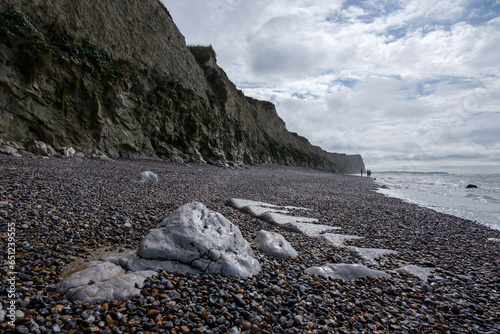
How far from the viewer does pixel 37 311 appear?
7.80 feet

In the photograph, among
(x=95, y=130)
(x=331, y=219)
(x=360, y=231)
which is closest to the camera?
(x=360, y=231)

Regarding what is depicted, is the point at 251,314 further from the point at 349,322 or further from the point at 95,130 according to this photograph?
the point at 95,130

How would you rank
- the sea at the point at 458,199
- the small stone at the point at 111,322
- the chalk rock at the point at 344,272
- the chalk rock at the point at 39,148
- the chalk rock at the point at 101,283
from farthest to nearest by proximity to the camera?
the chalk rock at the point at 39,148 < the sea at the point at 458,199 < the chalk rock at the point at 344,272 < the chalk rock at the point at 101,283 < the small stone at the point at 111,322

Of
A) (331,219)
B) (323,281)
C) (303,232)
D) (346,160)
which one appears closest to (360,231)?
(331,219)

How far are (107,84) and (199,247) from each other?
17.2 metres

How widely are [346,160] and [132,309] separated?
397 feet

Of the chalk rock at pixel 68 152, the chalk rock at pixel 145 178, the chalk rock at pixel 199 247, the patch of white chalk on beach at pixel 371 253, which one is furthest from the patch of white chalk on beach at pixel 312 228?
the chalk rock at pixel 68 152

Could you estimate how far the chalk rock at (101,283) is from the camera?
2652 mm

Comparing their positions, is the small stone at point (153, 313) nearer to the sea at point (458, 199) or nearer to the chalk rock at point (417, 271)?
the chalk rock at point (417, 271)

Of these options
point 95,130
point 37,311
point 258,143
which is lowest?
point 37,311

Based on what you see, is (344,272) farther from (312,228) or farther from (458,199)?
(458,199)

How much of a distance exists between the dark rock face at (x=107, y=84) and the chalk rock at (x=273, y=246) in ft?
43.9

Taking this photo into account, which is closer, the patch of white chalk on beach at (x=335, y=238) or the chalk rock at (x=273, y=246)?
the chalk rock at (x=273, y=246)

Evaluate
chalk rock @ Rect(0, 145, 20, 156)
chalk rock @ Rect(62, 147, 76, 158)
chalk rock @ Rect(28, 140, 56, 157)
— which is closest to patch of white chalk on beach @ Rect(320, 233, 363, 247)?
chalk rock @ Rect(0, 145, 20, 156)
